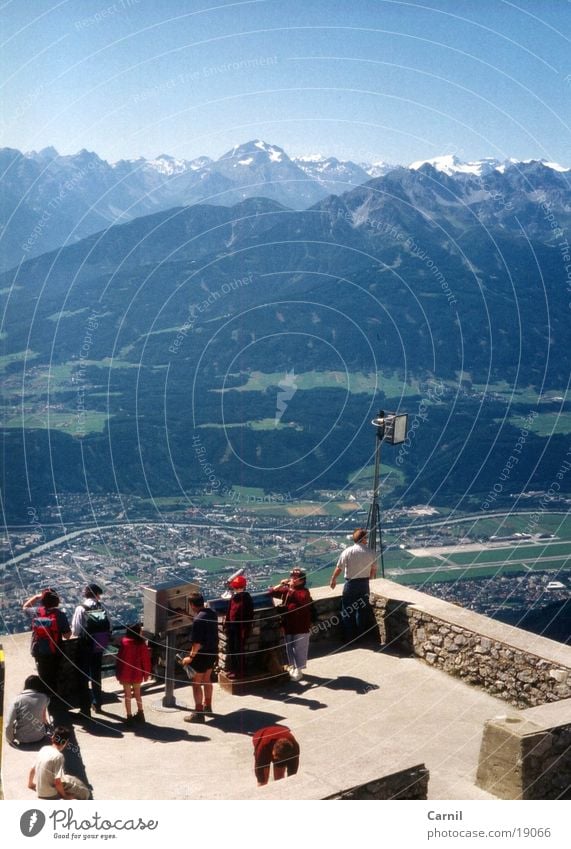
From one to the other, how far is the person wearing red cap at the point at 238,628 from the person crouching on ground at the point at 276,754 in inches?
131

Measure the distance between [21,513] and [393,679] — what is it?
221 feet

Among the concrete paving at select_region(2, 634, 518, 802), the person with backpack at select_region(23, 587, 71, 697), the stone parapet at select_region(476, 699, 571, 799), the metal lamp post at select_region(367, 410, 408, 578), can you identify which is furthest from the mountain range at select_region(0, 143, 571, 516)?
the stone parapet at select_region(476, 699, 571, 799)

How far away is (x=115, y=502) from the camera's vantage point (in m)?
91.3

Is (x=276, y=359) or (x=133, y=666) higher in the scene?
(x=276, y=359)

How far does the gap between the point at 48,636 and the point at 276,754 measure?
3.74 meters

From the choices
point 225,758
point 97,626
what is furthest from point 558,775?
point 97,626

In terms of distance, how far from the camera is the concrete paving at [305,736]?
34.8 ft

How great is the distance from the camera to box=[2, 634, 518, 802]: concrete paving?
10609 millimetres

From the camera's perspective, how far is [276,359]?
131m

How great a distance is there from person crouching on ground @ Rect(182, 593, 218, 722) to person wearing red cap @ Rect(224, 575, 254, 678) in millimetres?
685

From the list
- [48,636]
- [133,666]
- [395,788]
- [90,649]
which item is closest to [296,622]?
[133,666]

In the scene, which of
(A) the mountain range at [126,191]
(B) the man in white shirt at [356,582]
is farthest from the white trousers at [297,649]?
(A) the mountain range at [126,191]

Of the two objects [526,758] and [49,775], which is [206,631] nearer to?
[49,775]

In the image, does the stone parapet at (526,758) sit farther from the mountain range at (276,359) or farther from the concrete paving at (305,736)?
the mountain range at (276,359)
